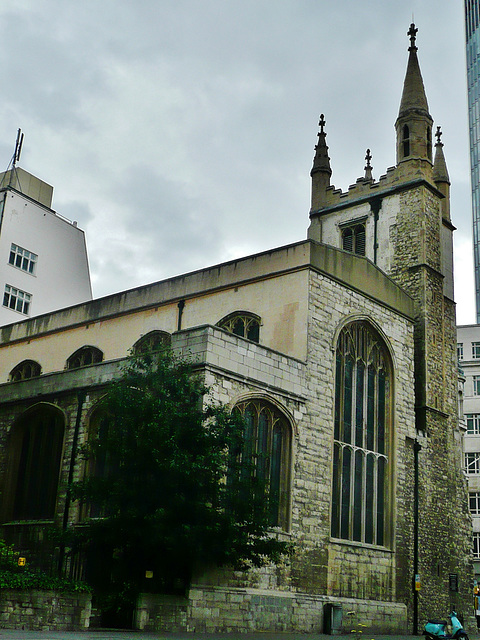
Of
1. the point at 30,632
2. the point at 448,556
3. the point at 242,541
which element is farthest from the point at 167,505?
the point at 448,556

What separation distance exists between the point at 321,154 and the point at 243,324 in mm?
16737

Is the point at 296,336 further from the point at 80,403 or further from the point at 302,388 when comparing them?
the point at 80,403

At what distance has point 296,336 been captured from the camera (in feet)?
93.3

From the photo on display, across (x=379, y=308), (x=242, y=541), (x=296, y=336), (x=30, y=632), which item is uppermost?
(x=379, y=308)

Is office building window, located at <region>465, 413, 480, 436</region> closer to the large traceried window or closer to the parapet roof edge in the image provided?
the parapet roof edge

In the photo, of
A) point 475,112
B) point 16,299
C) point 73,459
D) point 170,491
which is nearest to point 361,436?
point 73,459

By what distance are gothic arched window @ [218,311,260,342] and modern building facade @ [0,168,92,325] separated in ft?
62.3

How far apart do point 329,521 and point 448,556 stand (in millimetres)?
9051

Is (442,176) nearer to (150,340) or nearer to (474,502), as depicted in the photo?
(150,340)

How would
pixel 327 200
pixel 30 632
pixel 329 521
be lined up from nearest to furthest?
pixel 30 632
pixel 329 521
pixel 327 200

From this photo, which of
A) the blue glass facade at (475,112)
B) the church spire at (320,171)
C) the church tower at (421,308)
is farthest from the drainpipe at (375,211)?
the blue glass facade at (475,112)

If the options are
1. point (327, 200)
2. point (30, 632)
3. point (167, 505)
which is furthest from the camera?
point (327, 200)

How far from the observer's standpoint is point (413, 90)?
131 ft

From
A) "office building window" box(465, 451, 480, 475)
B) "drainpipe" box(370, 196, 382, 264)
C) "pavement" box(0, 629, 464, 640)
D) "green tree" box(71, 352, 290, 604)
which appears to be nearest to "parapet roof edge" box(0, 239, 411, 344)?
"drainpipe" box(370, 196, 382, 264)
